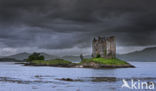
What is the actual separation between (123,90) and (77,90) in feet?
34.4

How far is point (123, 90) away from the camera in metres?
57.3

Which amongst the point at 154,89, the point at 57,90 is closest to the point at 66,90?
the point at 57,90

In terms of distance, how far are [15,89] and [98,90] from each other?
758 inches

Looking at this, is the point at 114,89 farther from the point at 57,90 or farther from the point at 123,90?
the point at 57,90

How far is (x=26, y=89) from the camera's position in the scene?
58312 millimetres

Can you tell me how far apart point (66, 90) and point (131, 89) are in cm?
1514

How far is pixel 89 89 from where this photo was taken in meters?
59.2

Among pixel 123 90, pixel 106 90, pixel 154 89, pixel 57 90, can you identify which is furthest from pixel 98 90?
pixel 154 89

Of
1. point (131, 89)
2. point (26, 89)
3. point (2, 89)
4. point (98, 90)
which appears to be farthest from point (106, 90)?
point (2, 89)

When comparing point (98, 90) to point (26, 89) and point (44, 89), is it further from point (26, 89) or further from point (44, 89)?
point (26, 89)

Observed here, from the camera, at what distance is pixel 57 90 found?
186 ft

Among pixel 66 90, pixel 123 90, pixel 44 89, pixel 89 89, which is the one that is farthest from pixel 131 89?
pixel 44 89

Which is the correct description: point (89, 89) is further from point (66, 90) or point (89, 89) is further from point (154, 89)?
point (154, 89)

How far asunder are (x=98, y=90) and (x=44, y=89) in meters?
12.5
